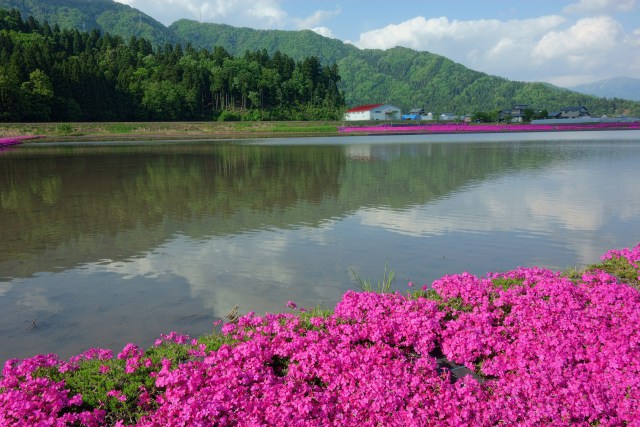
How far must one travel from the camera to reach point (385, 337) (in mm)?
6680

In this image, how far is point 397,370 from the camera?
5785 mm

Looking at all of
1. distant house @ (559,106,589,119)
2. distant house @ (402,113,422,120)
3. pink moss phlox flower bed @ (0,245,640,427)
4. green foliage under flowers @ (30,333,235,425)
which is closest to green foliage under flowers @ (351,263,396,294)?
pink moss phlox flower bed @ (0,245,640,427)

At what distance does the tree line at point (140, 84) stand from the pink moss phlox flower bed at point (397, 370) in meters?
86.4

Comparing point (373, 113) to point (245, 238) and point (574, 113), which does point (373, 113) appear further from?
point (245, 238)

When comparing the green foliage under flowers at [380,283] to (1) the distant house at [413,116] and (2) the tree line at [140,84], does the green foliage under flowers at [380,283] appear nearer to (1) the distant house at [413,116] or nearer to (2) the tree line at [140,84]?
(2) the tree line at [140,84]

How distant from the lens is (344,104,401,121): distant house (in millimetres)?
144500

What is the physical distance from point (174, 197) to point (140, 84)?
321 ft

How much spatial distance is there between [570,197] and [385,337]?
16.9m

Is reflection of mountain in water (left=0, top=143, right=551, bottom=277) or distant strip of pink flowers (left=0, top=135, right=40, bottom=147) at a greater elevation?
distant strip of pink flowers (left=0, top=135, right=40, bottom=147)

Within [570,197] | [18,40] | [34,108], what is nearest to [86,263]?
[570,197]

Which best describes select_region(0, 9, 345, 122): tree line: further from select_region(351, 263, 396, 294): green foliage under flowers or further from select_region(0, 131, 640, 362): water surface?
select_region(351, 263, 396, 294): green foliage under flowers

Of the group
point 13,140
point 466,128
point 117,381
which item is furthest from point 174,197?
point 466,128

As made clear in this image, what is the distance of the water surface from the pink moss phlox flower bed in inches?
65.6

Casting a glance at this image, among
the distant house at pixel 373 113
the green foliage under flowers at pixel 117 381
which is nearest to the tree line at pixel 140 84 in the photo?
the distant house at pixel 373 113
